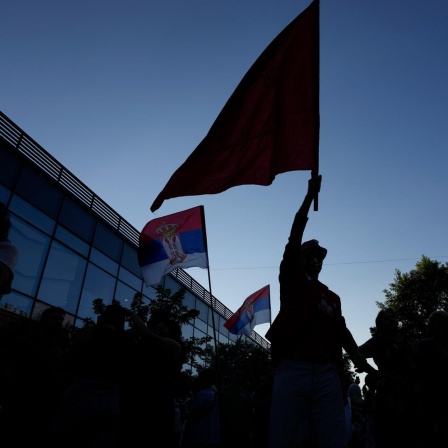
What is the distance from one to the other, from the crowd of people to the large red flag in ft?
2.41

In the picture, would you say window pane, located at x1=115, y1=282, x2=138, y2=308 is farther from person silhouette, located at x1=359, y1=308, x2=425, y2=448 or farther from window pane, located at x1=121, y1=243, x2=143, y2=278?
person silhouette, located at x1=359, y1=308, x2=425, y2=448

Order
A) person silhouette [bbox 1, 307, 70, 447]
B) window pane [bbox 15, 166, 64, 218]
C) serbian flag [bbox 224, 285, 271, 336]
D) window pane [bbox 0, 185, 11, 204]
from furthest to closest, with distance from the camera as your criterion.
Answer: window pane [bbox 15, 166, 64, 218] < window pane [bbox 0, 185, 11, 204] < serbian flag [bbox 224, 285, 271, 336] < person silhouette [bbox 1, 307, 70, 447]

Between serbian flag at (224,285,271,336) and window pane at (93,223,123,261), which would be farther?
window pane at (93,223,123,261)

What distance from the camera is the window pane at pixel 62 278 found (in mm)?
15316

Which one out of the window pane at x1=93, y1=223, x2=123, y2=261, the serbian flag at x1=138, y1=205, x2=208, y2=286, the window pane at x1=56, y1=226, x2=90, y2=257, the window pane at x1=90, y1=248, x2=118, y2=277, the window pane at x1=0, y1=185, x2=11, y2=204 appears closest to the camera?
the serbian flag at x1=138, y1=205, x2=208, y2=286

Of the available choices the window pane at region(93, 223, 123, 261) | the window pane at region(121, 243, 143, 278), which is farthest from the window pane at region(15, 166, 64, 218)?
the window pane at region(121, 243, 143, 278)

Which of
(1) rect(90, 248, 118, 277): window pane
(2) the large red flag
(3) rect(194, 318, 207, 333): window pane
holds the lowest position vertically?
(2) the large red flag

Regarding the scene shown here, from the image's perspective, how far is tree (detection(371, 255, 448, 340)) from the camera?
25.6 meters

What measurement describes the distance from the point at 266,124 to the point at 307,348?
222 centimetres

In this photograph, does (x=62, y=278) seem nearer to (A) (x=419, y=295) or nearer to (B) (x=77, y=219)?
(B) (x=77, y=219)

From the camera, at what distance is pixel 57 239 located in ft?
53.9

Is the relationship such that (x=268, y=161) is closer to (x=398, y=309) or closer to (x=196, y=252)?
(x=196, y=252)

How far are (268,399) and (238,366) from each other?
842 mm

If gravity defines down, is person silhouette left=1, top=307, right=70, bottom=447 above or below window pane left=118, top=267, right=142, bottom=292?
below
